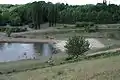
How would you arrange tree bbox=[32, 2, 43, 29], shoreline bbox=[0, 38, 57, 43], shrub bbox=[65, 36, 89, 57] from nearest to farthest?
shrub bbox=[65, 36, 89, 57]
shoreline bbox=[0, 38, 57, 43]
tree bbox=[32, 2, 43, 29]

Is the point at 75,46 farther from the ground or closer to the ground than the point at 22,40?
farther from the ground

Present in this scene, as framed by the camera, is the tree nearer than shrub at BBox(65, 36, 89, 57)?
No

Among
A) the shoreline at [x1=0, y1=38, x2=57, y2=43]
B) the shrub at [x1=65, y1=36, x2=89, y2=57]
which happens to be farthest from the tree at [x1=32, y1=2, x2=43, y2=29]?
the shrub at [x1=65, y1=36, x2=89, y2=57]

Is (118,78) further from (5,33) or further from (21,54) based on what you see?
(5,33)

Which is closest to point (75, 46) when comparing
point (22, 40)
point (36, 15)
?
point (22, 40)

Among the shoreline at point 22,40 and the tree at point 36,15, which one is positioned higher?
the tree at point 36,15

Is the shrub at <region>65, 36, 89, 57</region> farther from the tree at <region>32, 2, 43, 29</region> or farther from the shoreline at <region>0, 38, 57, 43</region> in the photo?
the tree at <region>32, 2, 43, 29</region>

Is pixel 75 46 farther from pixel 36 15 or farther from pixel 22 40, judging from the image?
pixel 36 15

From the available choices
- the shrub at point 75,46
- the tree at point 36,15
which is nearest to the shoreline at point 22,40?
the tree at point 36,15

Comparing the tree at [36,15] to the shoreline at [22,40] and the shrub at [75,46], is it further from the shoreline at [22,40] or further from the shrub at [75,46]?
the shrub at [75,46]

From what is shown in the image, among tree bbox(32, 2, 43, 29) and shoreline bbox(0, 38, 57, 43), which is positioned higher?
tree bbox(32, 2, 43, 29)

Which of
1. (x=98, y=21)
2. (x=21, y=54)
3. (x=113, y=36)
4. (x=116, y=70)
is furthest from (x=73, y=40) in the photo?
(x=98, y=21)

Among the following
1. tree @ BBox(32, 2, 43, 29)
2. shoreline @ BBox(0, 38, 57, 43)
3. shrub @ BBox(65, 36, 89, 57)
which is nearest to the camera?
shrub @ BBox(65, 36, 89, 57)

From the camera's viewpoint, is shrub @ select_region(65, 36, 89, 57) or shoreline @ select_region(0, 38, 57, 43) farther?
shoreline @ select_region(0, 38, 57, 43)
